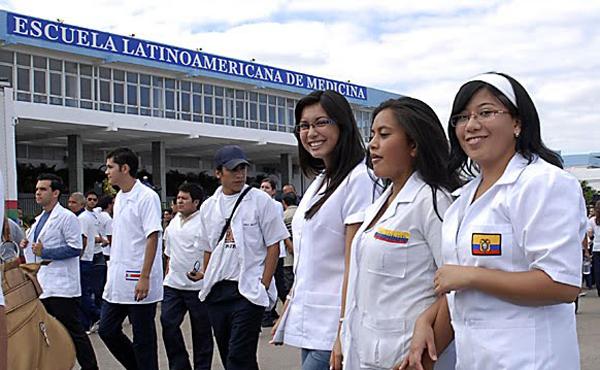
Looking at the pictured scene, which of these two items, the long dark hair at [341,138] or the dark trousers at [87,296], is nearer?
the long dark hair at [341,138]

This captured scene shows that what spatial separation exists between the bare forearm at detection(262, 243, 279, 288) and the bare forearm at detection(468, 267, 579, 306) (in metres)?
3.34

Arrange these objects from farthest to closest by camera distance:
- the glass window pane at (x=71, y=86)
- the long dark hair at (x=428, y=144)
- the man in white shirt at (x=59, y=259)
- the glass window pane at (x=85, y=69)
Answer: the glass window pane at (x=85, y=69) < the glass window pane at (x=71, y=86) < the man in white shirt at (x=59, y=259) < the long dark hair at (x=428, y=144)

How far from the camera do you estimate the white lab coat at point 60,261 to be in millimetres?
8031

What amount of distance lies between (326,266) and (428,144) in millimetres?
992

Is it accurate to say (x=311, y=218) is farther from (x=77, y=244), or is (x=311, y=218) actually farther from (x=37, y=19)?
(x=37, y=19)

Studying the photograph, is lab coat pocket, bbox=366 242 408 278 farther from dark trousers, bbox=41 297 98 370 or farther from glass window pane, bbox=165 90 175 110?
glass window pane, bbox=165 90 175 110

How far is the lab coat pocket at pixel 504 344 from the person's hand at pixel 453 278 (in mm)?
142

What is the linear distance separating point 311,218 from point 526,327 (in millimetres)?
1769

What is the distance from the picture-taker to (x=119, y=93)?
41.0m

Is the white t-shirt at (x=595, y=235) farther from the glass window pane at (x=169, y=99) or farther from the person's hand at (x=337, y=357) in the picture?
the glass window pane at (x=169, y=99)

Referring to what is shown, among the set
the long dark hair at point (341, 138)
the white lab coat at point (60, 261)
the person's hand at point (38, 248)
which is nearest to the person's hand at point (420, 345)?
the long dark hair at point (341, 138)

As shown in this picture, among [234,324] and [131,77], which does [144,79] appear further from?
[234,324]

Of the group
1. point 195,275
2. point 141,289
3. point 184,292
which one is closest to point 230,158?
point 141,289

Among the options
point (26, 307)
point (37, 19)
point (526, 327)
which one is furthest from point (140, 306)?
point (37, 19)
